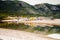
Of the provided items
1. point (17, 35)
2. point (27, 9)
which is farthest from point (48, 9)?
point (17, 35)

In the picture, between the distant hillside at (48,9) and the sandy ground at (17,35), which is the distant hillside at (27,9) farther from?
the sandy ground at (17,35)

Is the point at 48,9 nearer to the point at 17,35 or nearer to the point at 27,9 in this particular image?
the point at 27,9

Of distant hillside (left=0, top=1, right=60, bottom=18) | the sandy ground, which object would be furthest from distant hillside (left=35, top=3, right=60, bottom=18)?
the sandy ground

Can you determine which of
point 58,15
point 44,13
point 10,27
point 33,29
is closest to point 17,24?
point 10,27

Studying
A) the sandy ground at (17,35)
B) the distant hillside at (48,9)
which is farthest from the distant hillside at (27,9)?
the sandy ground at (17,35)

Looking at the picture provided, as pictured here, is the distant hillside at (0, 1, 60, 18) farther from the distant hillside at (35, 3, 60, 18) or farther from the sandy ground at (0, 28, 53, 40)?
the sandy ground at (0, 28, 53, 40)

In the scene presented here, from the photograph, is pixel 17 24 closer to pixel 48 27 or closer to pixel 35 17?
pixel 35 17
